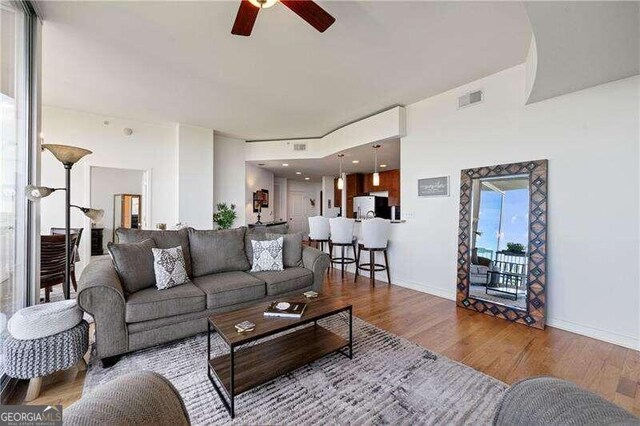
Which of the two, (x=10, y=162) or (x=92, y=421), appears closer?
(x=92, y=421)

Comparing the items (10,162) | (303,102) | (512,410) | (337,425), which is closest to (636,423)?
(512,410)

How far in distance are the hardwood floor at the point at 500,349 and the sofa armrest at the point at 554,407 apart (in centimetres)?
116

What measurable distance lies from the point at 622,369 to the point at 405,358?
1.65m

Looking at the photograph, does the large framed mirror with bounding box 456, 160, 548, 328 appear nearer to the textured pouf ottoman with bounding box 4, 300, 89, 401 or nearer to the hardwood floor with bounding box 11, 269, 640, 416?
the hardwood floor with bounding box 11, 269, 640, 416

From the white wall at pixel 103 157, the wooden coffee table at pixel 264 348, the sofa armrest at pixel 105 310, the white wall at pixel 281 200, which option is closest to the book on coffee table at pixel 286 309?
the wooden coffee table at pixel 264 348

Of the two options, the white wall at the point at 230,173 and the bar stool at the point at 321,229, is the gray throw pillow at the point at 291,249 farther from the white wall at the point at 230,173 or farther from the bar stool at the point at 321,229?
the white wall at the point at 230,173

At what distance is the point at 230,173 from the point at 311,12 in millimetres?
4970

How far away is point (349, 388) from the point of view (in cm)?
177

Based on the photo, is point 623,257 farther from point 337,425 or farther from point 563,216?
point 337,425

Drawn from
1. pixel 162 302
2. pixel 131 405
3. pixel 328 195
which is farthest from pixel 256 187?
pixel 131 405

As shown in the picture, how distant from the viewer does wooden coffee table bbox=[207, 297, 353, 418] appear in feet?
5.29

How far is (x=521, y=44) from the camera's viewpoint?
2.63 m

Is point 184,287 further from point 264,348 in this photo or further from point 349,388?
point 349,388

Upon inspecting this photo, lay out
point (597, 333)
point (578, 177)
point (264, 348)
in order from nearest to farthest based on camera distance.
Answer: point (264, 348) < point (597, 333) < point (578, 177)
